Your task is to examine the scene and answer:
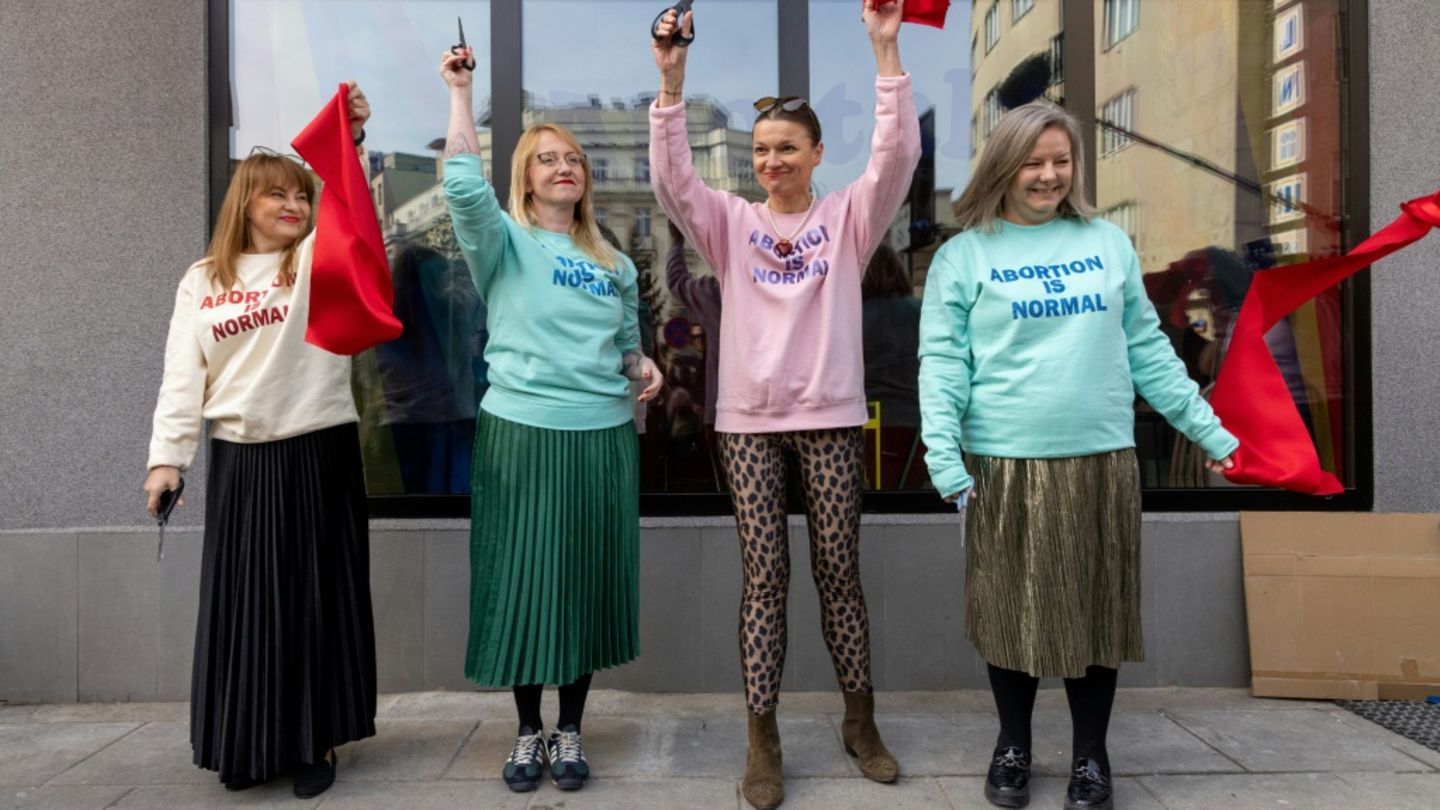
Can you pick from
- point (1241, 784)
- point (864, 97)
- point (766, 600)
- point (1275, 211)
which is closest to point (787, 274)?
point (766, 600)

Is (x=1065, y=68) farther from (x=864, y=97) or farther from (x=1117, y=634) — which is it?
(x=1117, y=634)

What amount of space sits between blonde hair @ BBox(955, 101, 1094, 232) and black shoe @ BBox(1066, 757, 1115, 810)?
1.51 metres

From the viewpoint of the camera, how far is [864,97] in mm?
4223

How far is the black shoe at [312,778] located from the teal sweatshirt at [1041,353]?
6.50ft

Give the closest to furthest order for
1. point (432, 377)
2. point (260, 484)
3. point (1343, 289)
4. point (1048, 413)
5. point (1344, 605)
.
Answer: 1. point (1048, 413)
2. point (260, 484)
3. point (1344, 605)
4. point (1343, 289)
5. point (432, 377)

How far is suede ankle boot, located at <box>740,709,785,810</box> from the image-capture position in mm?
2740

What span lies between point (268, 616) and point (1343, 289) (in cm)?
413

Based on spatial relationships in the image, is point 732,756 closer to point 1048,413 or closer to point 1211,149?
point 1048,413

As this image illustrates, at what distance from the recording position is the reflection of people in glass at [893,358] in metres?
4.10

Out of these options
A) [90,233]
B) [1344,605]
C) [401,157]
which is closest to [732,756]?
[1344,605]

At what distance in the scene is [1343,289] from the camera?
3.95 m

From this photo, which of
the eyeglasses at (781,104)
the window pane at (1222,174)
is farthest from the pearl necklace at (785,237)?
the window pane at (1222,174)

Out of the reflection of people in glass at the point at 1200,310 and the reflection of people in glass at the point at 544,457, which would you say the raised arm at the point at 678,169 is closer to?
the reflection of people in glass at the point at 544,457

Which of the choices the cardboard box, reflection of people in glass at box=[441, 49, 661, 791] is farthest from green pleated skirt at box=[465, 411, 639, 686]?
the cardboard box
